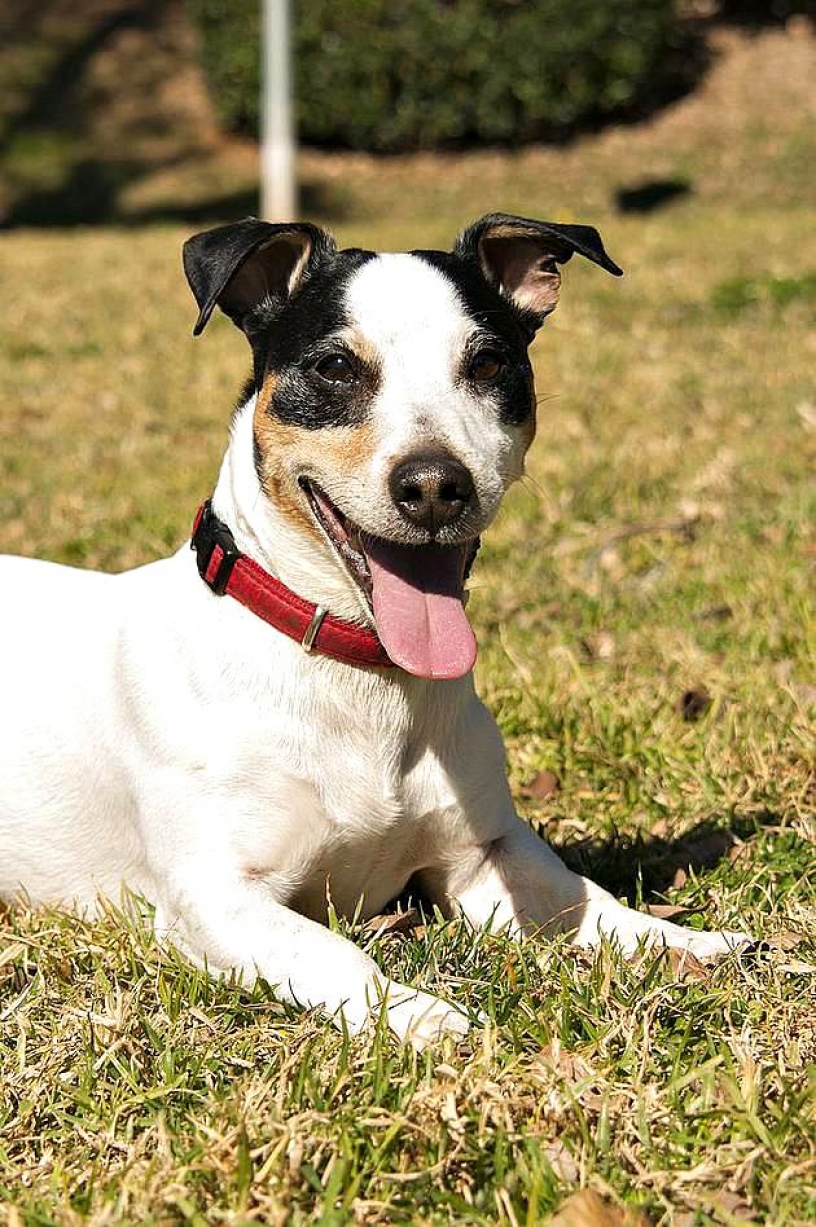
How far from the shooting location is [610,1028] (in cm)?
268

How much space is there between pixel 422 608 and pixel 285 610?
11.9 inches

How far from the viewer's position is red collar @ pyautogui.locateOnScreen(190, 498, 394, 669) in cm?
314

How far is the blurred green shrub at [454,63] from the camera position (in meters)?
19.2

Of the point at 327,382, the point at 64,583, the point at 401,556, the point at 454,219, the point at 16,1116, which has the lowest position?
the point at 454,219

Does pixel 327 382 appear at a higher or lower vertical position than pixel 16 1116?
higher

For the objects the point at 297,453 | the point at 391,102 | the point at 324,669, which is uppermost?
the point at 297,453

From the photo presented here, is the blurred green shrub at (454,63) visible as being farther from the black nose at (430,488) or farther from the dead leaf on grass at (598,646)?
the black nose at (430,488)

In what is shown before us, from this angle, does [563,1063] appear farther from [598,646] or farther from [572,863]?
[598,646]

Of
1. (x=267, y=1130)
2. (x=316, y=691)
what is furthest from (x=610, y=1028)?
A: (x=316, y=691)

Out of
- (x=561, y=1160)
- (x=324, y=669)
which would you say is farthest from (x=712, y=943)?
(x=324, y=669)

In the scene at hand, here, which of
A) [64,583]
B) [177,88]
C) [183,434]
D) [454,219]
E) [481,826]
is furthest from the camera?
[177,88]

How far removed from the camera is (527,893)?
3.34 m

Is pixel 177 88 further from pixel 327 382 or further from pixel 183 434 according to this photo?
pixel 327 382

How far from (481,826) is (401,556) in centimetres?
64
